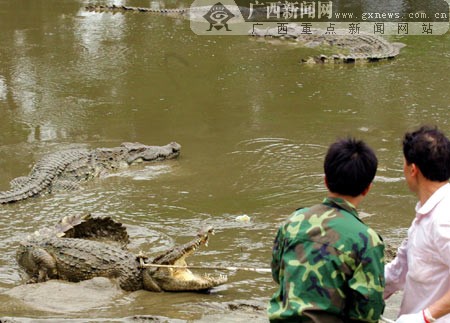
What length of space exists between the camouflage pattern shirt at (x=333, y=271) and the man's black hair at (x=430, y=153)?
367mm

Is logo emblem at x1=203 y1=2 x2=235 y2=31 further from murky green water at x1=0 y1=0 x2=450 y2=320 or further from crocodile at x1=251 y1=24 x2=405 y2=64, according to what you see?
crocodile at x1=251 y1=24 x2=405 y2=64

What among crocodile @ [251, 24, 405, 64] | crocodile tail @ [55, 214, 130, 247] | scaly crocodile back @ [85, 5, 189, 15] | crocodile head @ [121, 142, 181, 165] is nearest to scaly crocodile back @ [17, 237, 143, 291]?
crocodile tail @ [55, 214, 130, 247]

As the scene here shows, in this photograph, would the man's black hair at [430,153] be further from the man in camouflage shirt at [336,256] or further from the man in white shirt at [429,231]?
the man in camouflage shirt at [336,256]

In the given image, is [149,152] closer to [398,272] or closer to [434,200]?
[398,272]

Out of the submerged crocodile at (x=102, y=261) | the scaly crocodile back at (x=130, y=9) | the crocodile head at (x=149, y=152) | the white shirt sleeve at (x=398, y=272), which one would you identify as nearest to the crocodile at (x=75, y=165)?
the crocodile head at (x=149, y=152)

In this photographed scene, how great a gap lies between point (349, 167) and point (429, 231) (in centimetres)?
40

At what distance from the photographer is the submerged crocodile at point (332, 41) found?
13398 millimetres

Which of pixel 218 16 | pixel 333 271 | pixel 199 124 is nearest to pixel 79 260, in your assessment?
pixel 333 271

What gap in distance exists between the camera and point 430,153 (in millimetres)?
2795

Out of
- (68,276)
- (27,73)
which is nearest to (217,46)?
(27,73)

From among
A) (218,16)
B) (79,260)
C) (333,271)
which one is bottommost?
(79,260)

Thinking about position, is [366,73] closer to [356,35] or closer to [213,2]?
[356,35]

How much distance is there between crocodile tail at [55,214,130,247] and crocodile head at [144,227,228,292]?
78 cm

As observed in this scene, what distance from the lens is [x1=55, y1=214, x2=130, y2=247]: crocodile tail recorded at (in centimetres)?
593
